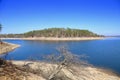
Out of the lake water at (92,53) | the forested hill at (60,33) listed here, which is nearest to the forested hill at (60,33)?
the forested hill at (60,33)

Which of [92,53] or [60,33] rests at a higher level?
[60,33]

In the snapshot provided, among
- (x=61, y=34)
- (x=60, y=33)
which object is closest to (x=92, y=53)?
(x=61, y=34)

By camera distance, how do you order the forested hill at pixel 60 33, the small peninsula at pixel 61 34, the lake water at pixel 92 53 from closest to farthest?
1. the lake water at pixel 92 53
2. the small peninsula at pixel 61 34
3. the forested hill at pixel 60 33

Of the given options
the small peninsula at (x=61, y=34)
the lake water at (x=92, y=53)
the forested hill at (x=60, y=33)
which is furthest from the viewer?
the forested hill at (x=60, y=33)

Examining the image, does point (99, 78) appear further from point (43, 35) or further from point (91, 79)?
point (43, 35)

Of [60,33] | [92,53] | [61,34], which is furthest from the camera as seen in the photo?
[60,33]

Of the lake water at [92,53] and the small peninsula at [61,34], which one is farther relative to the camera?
the small peninsula at [61,34]

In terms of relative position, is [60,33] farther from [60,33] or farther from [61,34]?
[61,34]

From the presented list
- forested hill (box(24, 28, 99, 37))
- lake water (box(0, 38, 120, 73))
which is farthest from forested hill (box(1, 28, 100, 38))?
lake water (box(0, 38, 120, 73))

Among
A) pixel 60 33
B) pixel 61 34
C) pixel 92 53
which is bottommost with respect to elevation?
pixel 92 53

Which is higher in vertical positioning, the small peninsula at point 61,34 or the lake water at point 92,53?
the small peninsula at point 61,34

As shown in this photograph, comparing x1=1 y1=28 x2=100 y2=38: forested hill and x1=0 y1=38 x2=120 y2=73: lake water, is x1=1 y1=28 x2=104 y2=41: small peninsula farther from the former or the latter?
x1=0 y1=38 x2=120 y2=73: lake water

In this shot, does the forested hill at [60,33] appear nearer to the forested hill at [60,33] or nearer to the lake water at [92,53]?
the forested hill at [60,33]

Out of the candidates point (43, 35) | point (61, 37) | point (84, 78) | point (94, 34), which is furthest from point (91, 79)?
point (94, 34)
